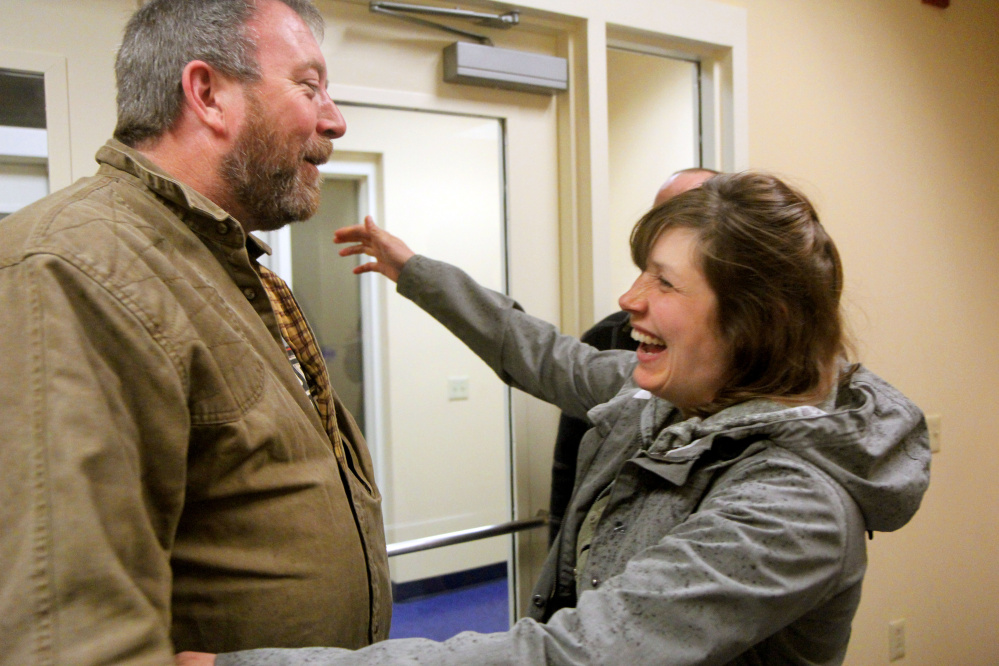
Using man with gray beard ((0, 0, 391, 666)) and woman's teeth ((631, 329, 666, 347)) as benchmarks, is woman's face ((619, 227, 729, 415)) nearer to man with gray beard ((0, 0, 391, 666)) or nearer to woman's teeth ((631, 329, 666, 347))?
woman's teeth ((631, 329, 666, 347))

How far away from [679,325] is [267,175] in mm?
563

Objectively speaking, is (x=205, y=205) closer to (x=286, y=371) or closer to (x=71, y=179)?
(x=286, y=371)

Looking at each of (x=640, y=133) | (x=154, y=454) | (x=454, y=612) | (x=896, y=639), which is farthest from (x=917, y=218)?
(x=154, y=454)

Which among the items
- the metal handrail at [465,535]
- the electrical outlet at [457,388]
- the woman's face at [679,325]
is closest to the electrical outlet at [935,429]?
the metal handrail at [465,535]

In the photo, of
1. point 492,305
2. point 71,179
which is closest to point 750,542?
point 492,305

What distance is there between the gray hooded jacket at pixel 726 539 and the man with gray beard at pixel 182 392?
119 millimetres

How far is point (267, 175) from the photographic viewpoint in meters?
0.91

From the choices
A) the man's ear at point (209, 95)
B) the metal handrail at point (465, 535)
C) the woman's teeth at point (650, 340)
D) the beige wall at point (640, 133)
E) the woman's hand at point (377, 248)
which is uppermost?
the beige wall at point (640, 133)

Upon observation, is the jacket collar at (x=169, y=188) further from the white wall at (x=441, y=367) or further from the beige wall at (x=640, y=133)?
the beige wall at (x=640, y=133)

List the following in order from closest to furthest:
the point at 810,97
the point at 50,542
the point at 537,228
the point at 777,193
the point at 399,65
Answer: the point at 50,542 < the point at 777,193 < the point at 399,65 < the point at 537,228 < the point at 810,97

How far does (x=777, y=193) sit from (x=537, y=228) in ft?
2.54

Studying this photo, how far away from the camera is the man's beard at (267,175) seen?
880 millimetres

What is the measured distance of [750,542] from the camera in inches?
A: 28.9

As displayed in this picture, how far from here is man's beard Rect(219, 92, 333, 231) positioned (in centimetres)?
88
